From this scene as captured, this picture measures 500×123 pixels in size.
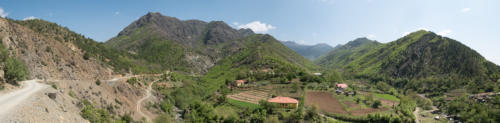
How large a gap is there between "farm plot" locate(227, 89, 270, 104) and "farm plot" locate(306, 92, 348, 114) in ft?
49.1

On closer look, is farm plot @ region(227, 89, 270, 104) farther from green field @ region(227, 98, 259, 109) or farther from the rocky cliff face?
the rocky cliff face

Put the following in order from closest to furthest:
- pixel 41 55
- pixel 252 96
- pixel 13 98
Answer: pixel 13 98, pixel 41 55, pixel 252 96

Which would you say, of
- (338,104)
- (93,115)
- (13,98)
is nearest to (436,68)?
(338,104)

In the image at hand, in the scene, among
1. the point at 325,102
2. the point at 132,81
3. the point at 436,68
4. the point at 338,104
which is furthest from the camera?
the point at 436,68

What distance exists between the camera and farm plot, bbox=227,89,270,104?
73.8 metres

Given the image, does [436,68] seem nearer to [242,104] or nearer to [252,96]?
[252,96]

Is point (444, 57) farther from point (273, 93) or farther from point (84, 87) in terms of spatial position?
point (84, 87)

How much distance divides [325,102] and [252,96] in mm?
25597

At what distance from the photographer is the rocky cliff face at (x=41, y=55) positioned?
41.5 metres

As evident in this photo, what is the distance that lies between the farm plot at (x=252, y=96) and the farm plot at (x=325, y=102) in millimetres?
14976

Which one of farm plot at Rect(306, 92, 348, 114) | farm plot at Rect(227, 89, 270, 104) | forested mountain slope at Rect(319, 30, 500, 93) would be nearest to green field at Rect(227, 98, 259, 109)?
farm plot at Rect(227, 89, 270, 104)

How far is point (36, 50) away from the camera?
46125 mm

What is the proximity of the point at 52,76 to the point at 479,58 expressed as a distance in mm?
202669

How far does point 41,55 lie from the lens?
46.0 m
